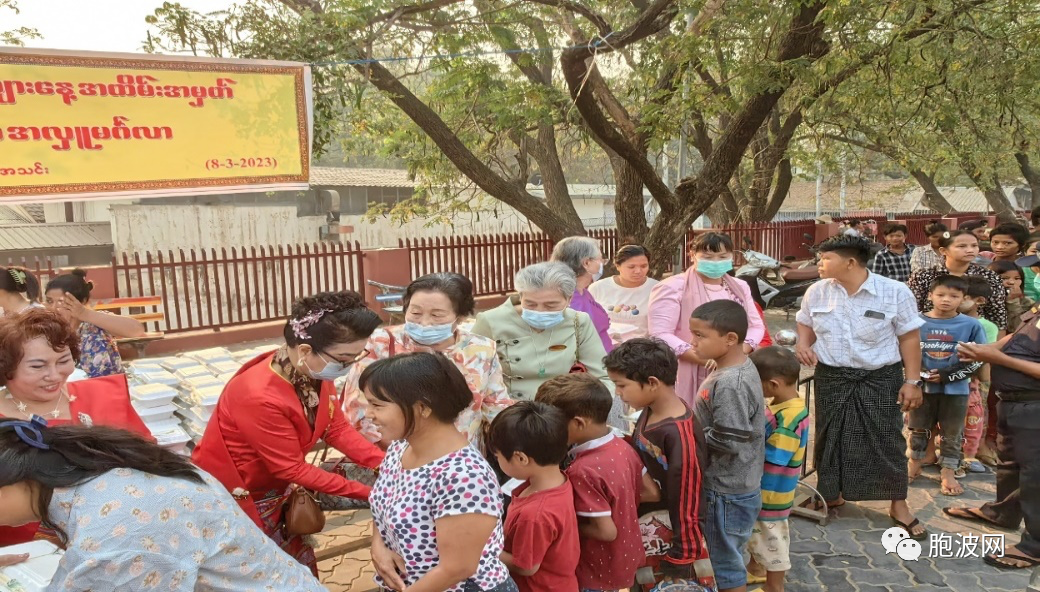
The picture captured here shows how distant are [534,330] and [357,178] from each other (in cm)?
2193

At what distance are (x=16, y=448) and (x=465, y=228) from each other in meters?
22.9

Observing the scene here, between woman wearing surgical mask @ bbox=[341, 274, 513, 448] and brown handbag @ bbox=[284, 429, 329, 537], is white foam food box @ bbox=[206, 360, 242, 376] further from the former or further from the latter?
brown handbag @ bbox=[284, 429, 329, 537]

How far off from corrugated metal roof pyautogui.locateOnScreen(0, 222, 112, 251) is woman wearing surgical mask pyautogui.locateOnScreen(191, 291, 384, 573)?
1663cm

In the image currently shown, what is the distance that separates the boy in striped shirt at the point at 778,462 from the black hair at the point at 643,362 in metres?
0.87

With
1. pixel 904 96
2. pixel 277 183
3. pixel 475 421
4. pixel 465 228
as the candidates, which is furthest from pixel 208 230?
pixel 475 421

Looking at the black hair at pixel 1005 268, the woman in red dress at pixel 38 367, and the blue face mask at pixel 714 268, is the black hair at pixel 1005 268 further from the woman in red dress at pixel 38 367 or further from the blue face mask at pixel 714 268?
the woman in red dress at pixel 38 367

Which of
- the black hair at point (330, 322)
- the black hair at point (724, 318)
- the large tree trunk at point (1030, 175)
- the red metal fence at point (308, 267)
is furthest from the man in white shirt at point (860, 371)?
the large tree trunk at point (1030, 175)

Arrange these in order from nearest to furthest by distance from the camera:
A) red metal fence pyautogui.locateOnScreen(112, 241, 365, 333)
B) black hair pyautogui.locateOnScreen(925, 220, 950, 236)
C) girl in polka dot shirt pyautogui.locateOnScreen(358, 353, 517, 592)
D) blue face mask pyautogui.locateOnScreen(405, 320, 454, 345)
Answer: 1. girl in polka dot shirt pyautogui.locateOnScreen(358, 353, 517, 592)
2. blue face mask pyautogui.locateOnScreen(405, 320, 454, 345)
3. black hair pyautogui.locateOnScreen(925, 220, 950, 236)
4. red metal fence pyautogui.locateOnScreen(112, 241, 365, 333)

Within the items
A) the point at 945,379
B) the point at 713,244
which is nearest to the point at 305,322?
the point at 713,244

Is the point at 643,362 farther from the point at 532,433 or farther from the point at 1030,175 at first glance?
the point at 1030,175

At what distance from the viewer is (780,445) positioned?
10.2 ft

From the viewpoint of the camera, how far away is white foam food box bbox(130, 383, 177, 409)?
10.2ft

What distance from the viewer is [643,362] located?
2467 millimetres

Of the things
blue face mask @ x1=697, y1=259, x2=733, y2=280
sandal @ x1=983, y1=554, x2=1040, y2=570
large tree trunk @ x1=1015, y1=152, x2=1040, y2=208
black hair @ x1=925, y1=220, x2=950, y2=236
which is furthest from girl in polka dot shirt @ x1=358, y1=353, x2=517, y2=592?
large tree trunk @ x1=1015, y1=152, x2=1040, y2=208
